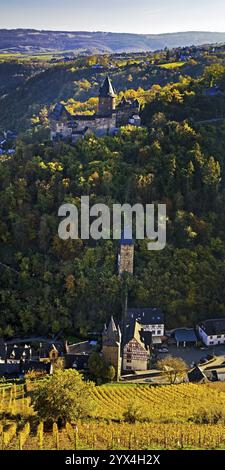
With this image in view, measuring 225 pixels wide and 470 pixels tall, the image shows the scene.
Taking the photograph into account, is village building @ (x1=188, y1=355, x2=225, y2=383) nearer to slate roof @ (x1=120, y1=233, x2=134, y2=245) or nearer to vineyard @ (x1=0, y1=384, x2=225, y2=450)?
vineyard @ (x1=0, y1=384, x2=225, y2=450)

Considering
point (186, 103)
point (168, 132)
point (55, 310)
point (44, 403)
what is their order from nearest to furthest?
point (44, 403) < point (55, 310) < point (168, 132) < point (186, 103)

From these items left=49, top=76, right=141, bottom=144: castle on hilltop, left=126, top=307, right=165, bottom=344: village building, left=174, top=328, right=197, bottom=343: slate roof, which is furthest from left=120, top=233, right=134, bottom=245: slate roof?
left=49, top=76, right=141, bottom=144: castle on hilltop

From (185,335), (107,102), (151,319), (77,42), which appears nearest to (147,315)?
(151,319)

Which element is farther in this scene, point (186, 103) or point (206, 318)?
point (186, 103)

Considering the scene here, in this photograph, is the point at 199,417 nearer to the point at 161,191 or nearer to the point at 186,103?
the point at 161,191

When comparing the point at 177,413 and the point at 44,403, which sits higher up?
the point at 44,403

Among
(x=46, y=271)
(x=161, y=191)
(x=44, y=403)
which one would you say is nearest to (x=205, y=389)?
(x=44, y=403)

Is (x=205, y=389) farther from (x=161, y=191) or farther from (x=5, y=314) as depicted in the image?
(x=161, y=191)
